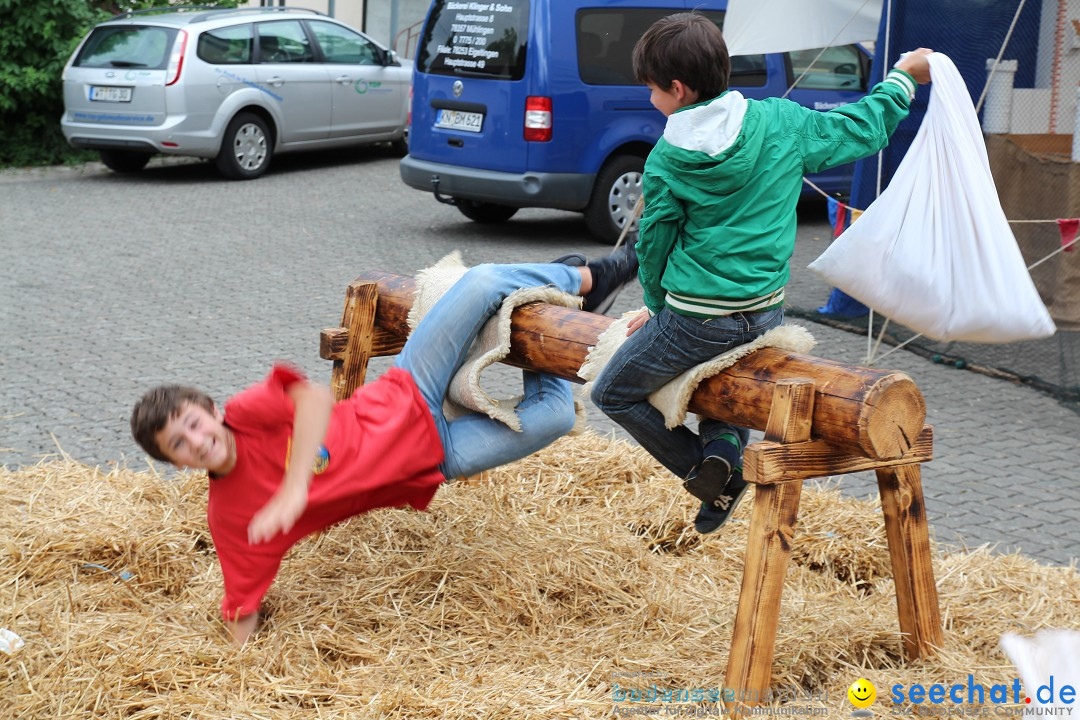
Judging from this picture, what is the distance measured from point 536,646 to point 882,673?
39.5 inches

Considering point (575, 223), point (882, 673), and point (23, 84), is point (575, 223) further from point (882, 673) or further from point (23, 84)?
point (882, 673)

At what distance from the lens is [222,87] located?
13.0 meters

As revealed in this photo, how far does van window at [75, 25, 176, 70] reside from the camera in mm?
12867

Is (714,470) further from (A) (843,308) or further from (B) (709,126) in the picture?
(A) (843,308)

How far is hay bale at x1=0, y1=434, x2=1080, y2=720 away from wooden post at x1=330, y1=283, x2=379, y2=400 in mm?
526

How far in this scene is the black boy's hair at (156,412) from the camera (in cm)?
335

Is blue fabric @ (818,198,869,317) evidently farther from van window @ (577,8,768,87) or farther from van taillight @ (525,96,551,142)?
van taillight @ (525,96,551,142)

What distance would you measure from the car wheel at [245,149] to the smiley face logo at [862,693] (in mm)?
11369

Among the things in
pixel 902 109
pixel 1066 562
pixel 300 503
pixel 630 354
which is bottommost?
pixel 1066 562

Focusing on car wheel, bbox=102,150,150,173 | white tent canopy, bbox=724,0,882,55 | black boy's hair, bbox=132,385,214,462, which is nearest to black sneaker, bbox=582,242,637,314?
black boy's hair, bbox=132,385,214,462

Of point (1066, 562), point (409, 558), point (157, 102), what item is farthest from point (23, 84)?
point (1066, 562)

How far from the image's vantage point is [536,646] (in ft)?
12.2

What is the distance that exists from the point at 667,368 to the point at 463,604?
1076 millimetres

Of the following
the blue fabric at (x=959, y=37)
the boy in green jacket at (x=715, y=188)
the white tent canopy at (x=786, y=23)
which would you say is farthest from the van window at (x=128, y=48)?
the boy in green jacket at (x=715, y=188)
